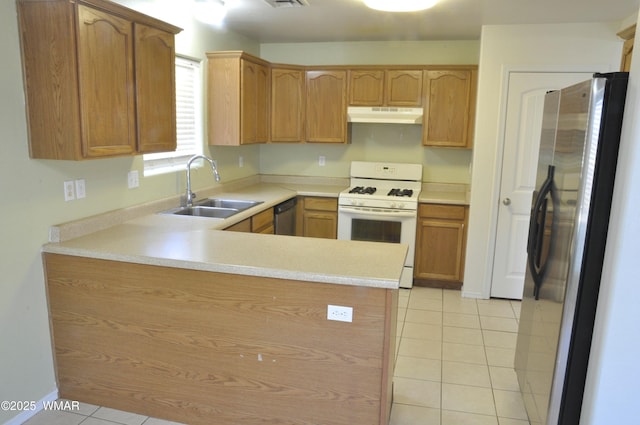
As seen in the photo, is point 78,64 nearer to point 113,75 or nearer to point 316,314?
point 113,75

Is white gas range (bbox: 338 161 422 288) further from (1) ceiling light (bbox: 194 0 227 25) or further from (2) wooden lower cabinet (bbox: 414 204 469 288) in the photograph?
(1) ceiling light (bbox: 194 0 227 25)

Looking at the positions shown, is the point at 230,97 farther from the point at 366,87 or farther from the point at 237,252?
the point at 237,252

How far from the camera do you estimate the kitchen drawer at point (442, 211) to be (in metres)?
4.30

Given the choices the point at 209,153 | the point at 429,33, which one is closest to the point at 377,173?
the point at 429,33

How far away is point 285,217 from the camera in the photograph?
14.3 ft

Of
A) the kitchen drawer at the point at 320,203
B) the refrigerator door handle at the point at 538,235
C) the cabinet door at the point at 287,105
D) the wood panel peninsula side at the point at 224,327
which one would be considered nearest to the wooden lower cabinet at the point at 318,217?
the kitchen drawer at the point at 320,203

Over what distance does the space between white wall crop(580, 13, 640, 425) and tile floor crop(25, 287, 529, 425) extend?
754mm

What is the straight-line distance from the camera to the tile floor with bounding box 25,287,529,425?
8.09ft

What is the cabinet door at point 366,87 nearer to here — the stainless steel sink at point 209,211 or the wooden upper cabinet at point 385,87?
the wooden upper cabinet at point 385,87

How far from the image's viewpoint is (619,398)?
1798mm

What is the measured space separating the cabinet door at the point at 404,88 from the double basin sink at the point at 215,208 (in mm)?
1709

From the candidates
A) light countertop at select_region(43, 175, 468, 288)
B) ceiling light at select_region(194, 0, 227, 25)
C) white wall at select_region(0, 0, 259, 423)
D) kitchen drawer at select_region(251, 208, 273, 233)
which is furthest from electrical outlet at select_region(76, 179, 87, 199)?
ceiling light at select_region(194, 0, 227, 25)

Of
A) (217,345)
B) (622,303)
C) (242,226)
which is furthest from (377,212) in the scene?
(622,303)

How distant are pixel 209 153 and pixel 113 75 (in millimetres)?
1715
